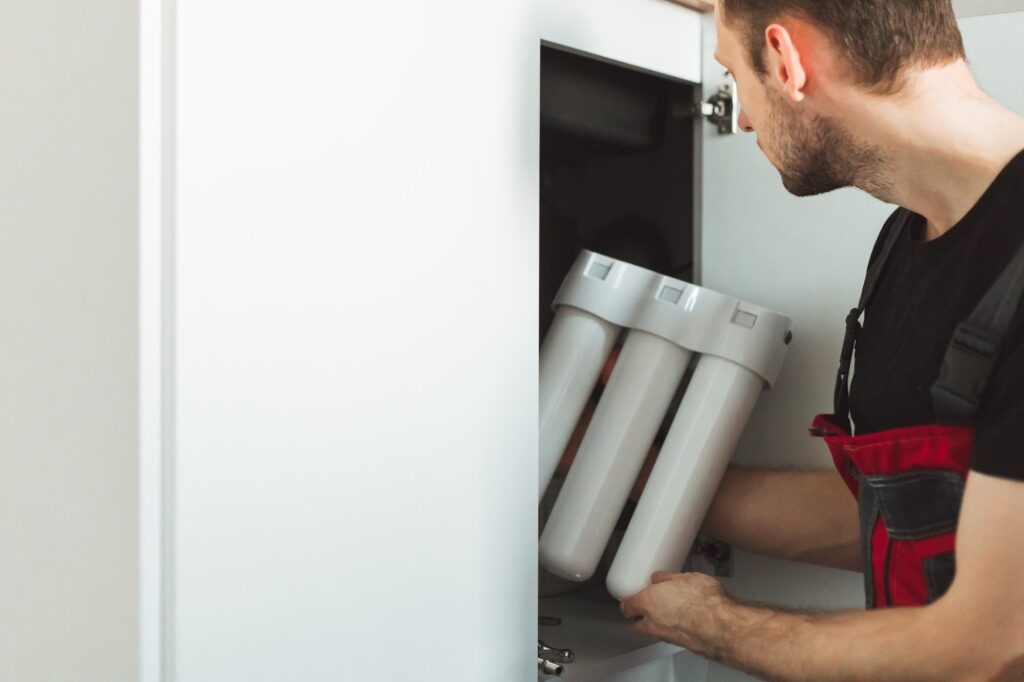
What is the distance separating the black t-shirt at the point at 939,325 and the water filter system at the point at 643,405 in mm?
142

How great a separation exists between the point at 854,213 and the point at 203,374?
844 mm

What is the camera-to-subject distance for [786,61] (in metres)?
1.09

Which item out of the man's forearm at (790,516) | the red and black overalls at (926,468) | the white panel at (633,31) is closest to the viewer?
the red and black overalls at (926,468)

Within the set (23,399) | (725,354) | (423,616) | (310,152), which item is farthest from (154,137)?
(725,354)

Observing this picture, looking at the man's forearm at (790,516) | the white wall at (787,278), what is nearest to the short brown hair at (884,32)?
the white wall at (787,278)

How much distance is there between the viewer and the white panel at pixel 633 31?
46.3 inches

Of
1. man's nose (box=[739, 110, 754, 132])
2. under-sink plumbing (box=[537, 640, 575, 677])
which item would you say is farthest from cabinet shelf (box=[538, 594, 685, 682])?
man's nose (box=[739, 110, 754, 132])

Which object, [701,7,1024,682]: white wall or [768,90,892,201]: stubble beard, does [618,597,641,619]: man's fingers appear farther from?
[768,90,892,201]: stubble beard

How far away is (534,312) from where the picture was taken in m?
1.12

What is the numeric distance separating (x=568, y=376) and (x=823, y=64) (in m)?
0.45

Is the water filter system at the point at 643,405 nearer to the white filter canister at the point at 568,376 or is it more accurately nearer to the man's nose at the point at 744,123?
the white filter canister at the point at 568,376

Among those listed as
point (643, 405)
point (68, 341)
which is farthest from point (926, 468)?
point (68, 341)

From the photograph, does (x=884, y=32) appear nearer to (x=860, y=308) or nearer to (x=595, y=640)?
(x=860, y=308)

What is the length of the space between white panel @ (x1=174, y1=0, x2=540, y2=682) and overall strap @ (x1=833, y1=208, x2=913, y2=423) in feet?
1.19
